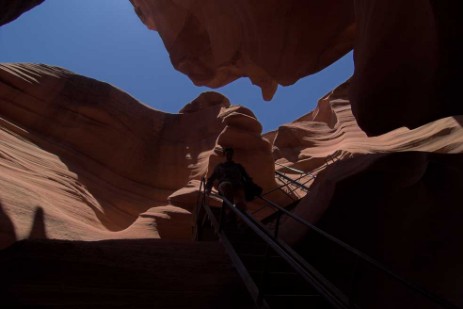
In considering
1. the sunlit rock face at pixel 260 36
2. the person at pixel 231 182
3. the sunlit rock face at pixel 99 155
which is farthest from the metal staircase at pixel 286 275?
the sunlit rock face at pixel 260 36

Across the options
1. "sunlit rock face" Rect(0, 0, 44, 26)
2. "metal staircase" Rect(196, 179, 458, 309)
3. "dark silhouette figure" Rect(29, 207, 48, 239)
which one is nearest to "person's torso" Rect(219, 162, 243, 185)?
"metal staircase" Rect(196, 179, 458, 309)

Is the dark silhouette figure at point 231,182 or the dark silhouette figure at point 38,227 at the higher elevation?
the dark silhouette figure at point 231,182

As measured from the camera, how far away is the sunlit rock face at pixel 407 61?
505cm

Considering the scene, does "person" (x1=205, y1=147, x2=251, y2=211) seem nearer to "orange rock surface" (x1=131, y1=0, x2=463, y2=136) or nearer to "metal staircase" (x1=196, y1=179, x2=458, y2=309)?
"metal staircase" (x1=196, y1=179, x2=458, y2=309)

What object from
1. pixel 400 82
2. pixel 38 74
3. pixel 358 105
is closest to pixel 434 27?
pixel 400 82

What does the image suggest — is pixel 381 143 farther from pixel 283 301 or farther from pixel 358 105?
pixel 283 301

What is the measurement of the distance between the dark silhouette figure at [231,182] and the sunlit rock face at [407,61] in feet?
8.61

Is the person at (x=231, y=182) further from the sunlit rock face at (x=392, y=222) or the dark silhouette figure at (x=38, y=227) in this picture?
the dark silhouette figure at (x=38, y=227)

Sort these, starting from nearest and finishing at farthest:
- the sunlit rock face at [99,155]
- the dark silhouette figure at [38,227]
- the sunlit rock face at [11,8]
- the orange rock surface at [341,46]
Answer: the sunlit rock face at [11,8], the orange rock surface at [341,46], the dark silhouette figure at [38,227], the sunlit rock face at [99,155]

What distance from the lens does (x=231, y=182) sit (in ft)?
18.1

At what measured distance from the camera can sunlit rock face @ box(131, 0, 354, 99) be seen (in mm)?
9281

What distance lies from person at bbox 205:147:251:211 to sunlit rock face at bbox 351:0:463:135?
263 centimetres

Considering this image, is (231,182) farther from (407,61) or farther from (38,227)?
(38,227)

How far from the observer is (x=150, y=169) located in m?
15.8
